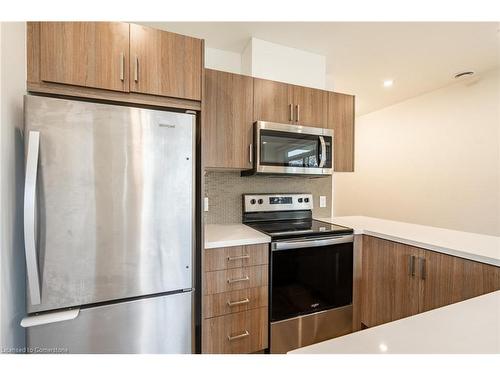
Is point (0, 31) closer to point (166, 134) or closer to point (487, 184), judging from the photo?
point (166, 134)

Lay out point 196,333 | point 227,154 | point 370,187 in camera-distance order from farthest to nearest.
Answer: point 370,187, point 227,154, point 196,333

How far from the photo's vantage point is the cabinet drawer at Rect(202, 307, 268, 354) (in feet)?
4.75

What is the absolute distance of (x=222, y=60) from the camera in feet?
7.22

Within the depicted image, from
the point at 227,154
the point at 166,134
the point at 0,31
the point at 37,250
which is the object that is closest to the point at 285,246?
the point at 227,154

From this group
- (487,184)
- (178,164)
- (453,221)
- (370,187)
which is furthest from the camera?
(370,187)

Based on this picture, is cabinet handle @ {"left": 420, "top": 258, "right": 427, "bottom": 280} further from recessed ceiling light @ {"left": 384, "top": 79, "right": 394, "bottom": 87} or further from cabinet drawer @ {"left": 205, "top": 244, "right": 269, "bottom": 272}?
recessed ceiling light @ {"left": 384, "top": 79, "right": 394, "bottom": 87}

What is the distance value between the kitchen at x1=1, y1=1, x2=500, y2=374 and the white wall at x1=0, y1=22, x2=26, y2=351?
0.01m

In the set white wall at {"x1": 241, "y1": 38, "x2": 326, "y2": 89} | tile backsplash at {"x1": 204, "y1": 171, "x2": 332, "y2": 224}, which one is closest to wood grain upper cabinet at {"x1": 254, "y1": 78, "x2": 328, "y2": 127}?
white wall at {"x1": 241, "y1": 38, "x2": 326, "y2": 89}

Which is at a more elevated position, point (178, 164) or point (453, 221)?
point (178, 164)

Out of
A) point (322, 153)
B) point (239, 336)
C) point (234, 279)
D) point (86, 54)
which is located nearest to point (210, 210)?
point (234, 279)

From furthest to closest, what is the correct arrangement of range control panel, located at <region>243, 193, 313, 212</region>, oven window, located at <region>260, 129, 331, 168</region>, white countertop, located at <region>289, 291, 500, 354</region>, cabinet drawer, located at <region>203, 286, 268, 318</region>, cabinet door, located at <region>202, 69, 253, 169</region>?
range control panel, located at <region>243, 193, 313, 212</region> → oven window, located at <region>260, 129, 331, 168</region> → cabinet door, located at <region>202, 69, 253, 169</region> → cabinet drawer, located at <region>203, 286, 268, 318</region> → white countertop, located at <region>289, 291, 500, 354</region>

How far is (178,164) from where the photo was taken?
4.07 ft

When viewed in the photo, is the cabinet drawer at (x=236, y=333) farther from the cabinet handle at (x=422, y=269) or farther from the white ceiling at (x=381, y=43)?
the white ceiling at (x=381, y=43)
